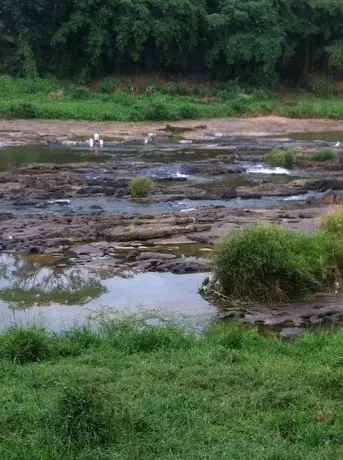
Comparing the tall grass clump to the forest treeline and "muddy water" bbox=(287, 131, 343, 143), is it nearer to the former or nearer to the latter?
"muddy water" bbox=(287, 131, 343, 143)

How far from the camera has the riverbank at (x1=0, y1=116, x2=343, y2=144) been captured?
1446 inches

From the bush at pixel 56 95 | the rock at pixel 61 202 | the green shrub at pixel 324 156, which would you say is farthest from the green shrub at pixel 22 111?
the rock at pixel 61 202

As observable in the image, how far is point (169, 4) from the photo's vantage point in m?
48.2

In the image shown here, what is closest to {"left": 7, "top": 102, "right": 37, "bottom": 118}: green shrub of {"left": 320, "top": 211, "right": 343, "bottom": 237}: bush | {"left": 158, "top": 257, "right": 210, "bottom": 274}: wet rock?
{"left": 158, "top": 257, "right": 210, "bottom": 274}: wet rock

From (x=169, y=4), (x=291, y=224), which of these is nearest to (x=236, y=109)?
(x=169, y=4)

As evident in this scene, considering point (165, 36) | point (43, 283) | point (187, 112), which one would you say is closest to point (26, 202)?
point (43, 283)

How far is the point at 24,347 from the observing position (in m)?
8.60

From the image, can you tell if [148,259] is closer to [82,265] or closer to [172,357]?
[82,265]

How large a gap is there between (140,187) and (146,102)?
23002 millimetres

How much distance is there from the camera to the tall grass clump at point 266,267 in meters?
11.6

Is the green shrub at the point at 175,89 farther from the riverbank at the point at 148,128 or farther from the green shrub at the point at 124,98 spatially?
the riverbank at the point at 148,128

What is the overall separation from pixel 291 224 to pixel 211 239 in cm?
239

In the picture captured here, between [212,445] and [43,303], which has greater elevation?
[212,445]

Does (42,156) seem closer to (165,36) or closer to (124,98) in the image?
(124,98)
